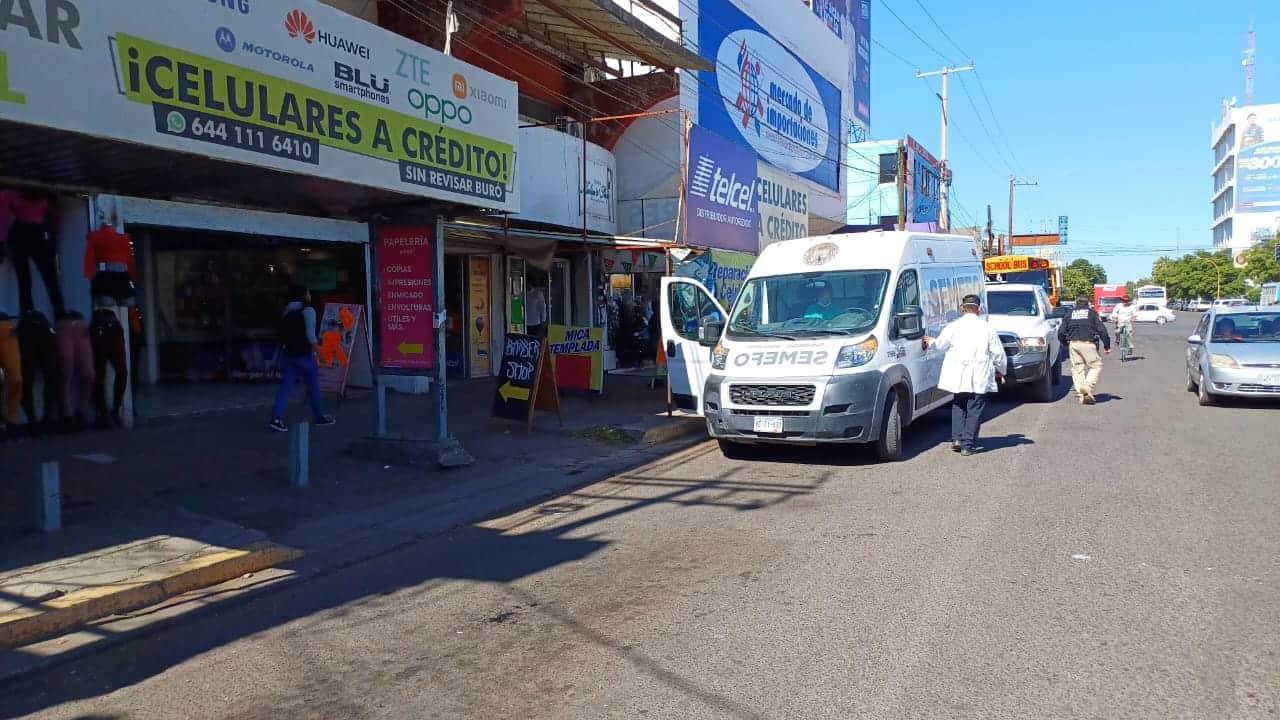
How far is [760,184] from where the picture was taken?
20.0 meters

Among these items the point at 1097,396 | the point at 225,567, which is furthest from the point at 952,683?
the point at 1097,396

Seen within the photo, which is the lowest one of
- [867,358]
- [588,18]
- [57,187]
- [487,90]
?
[867,358]

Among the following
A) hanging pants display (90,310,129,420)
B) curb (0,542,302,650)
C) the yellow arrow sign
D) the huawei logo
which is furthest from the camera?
the yellow arrow sign

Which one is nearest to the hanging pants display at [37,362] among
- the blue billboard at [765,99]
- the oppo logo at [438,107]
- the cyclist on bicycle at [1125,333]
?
the oppo logo at [438,107]

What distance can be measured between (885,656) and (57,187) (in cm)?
835

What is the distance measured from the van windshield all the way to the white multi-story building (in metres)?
119

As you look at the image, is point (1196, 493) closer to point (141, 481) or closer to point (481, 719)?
point (481, 719)

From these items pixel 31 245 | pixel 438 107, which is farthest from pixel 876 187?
pixel 31 245

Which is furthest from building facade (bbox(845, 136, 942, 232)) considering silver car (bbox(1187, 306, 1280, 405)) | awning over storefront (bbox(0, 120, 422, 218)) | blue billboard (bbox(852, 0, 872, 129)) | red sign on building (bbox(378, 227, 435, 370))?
awning over storefront (bbox(0, 120, 422, 218))

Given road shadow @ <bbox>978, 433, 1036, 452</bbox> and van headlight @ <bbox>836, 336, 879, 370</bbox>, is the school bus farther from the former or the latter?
Answer: van headlight @ <bbox>836, 336, 879, 370</bbox>

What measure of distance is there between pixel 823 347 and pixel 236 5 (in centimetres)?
610

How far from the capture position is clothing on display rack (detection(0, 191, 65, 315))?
8.84 meters

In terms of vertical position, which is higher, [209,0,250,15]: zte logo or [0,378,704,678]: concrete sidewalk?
[209,0,250,15]: zte logo

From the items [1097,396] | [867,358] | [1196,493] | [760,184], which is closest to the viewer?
[1196,493]
